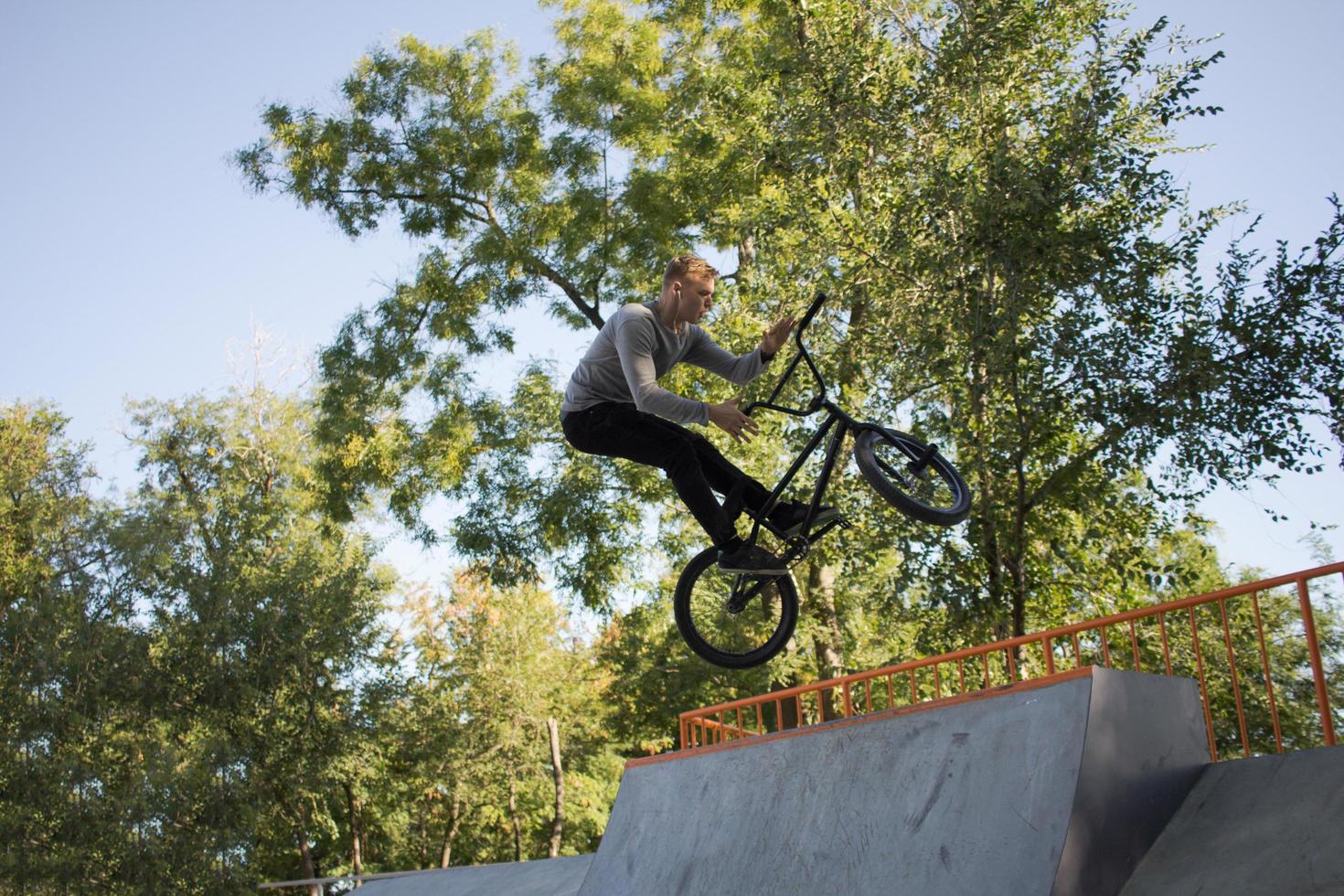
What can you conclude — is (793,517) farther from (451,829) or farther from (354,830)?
(451,829)

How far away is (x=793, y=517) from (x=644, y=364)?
46.1 inches

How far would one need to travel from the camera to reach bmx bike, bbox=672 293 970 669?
18.0 ft

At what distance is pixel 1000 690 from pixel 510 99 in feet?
50.6

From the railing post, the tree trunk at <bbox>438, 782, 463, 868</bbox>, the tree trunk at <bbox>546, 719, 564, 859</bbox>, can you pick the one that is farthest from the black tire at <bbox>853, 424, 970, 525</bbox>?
the tree trunk at <bbox>438, 782, 463, 868</bbox>

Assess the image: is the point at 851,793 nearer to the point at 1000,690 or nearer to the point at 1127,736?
the point at 1000,690

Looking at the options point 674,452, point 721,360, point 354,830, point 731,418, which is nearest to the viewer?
point 731,418

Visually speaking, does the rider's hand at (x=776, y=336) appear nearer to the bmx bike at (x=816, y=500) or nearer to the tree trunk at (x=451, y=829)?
the bmx bike at (x=816, y=500)

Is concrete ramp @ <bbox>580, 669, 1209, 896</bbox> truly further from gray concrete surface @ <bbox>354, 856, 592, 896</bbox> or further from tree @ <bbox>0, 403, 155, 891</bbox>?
tree @ <bbox>0, 403, 155, 891</bbox>

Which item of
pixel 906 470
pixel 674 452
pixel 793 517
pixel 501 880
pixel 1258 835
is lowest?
pixel 501 880

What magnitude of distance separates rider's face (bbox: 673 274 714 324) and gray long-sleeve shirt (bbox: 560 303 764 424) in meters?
0.12

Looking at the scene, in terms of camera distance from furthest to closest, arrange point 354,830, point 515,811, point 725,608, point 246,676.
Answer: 1. point 515,811
2. point 354,830
3. point 246,676
4. point 725,608

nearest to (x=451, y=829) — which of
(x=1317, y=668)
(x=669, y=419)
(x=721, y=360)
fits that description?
(x=721, y=360)

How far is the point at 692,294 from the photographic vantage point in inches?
228

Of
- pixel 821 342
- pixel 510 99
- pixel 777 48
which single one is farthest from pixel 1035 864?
pixel 510 99
